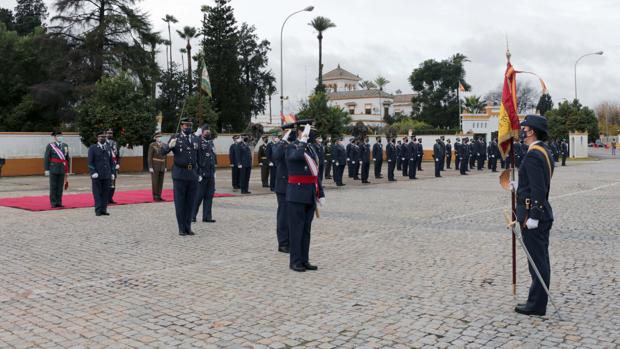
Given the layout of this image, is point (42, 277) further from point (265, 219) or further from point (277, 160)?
point (265, 219)

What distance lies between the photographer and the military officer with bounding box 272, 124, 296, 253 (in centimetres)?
815

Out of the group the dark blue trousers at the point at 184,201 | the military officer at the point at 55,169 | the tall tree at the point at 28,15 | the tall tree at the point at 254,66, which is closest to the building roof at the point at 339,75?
the tall tree at the point at 254,66

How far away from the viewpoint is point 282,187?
30.2 feet

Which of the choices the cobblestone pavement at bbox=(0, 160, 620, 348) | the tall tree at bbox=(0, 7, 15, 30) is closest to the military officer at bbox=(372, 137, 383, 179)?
the cobblestone pavement at bbox=(0, 160, 620, 348)

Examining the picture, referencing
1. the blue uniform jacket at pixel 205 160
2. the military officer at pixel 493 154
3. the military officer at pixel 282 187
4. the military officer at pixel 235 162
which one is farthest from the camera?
the military officer at pixel 493 154

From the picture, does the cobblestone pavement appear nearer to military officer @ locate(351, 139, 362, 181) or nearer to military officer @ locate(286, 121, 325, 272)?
military officer @ locate(286, 121, 325, 272)

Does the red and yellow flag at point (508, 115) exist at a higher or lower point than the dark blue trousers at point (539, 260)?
higher

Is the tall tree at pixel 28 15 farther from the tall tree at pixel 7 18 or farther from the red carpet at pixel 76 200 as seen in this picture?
the red carpet at pixel 76 200

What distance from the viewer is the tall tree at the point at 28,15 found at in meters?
62.3

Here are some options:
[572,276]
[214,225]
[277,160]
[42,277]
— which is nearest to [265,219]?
[214,225]

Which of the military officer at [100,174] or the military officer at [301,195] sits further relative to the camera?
the military officer at [100,174]

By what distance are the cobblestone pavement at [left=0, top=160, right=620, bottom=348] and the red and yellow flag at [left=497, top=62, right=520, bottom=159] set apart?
1.60 metres

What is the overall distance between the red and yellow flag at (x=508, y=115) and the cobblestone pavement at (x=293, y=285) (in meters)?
1.60

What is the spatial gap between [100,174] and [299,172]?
6.85 m
